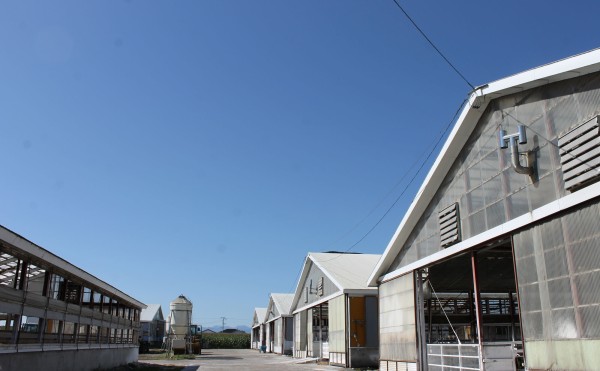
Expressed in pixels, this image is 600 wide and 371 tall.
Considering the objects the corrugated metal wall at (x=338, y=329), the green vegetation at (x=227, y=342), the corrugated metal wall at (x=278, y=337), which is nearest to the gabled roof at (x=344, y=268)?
the corrugated metal wall at (x=338, y=329)

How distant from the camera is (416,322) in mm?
19047

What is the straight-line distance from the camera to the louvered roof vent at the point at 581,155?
10.4 metres

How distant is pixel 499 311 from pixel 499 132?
78.7 ft

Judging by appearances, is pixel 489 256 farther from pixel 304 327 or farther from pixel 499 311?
pixel 304 327

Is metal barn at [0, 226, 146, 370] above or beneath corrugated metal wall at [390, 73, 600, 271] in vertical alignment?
beneath

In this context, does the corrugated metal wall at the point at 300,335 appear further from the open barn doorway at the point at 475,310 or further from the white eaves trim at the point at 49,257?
the white eaves trim at the point at 49,257

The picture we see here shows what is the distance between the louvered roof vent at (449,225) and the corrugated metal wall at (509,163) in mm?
204

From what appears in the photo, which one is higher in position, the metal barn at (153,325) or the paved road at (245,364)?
the metal barn at (153,325)

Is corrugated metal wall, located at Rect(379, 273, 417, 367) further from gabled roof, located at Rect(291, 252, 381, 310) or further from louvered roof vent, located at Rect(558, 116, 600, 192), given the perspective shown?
louvered roof vent, located at Rect(558, 116, 600, 192)

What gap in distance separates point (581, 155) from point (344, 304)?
1915cm

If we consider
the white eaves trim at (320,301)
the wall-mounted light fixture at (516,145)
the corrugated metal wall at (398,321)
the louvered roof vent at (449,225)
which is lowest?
the corrugated metal wall at (398,321)

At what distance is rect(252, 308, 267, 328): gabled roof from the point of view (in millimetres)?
78350

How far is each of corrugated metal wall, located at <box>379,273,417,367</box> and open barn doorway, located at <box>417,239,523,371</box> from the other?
430 mm

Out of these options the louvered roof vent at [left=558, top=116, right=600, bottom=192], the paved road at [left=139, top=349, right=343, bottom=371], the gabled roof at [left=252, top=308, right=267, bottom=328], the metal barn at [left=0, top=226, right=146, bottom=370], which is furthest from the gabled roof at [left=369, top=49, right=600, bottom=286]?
the gabled roof at [left=252, top=308, right=267, bottom=328]
